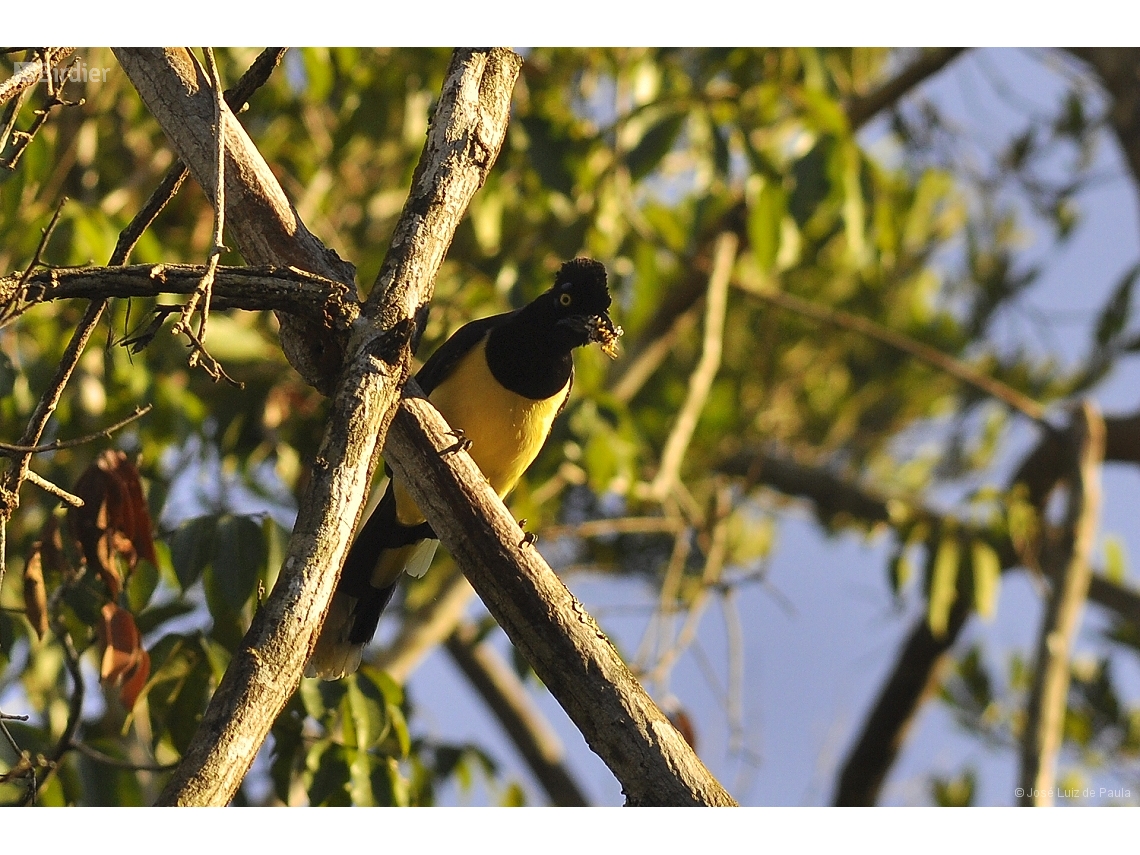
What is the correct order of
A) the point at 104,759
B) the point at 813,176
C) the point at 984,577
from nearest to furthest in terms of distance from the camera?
1. the point at 104,759
2. the point at 813,176
3. the point at 984,577

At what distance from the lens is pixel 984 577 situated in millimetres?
4363

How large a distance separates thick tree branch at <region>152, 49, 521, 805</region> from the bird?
792 mm

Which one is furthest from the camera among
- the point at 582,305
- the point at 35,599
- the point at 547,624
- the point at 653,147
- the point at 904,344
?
the point at 904,344

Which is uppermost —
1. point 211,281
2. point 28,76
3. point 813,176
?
point 813,176

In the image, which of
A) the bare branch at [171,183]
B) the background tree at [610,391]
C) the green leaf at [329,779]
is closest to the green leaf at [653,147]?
the background tree at [610,391]

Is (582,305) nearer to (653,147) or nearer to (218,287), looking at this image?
(653,147)

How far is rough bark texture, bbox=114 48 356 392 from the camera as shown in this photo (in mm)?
2029

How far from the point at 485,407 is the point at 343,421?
1.30 metres

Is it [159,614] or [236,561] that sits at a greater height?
[236,561]

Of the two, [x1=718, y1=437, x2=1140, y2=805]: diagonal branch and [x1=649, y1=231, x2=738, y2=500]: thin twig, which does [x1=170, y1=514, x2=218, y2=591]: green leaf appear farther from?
[x1=718, y1=437, x2=1140, y2=805]: diagonal branch

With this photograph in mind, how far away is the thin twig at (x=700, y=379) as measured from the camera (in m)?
4.21

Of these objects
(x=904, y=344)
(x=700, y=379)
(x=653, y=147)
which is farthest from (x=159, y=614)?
(x=904, y=344)

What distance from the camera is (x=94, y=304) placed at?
1.90 metres

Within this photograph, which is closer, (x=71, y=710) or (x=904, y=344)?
(x=71, y=710)
